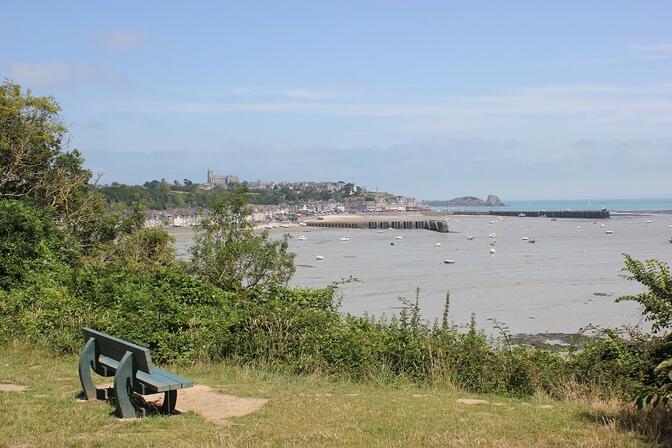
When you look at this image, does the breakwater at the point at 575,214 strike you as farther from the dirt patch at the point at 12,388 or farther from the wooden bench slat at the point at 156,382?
the wooden bench slat at the point at 156,382

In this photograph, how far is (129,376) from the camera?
6.59 m

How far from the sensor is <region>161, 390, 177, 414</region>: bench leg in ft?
21.9

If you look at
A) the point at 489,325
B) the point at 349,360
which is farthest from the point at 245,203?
the point at 349,360

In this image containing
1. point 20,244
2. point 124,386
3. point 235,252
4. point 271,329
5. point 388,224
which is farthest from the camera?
point 388,224

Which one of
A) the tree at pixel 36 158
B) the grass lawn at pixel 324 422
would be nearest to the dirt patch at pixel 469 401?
the grass lawn at pixel 324 422

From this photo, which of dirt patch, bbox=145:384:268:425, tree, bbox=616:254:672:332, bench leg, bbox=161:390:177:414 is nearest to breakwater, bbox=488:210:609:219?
tree, bbox=616:254:672:332

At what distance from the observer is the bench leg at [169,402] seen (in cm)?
666

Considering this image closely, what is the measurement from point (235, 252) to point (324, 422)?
11063mm

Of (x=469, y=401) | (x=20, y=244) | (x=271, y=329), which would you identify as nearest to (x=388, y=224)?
(x=20, y=244)

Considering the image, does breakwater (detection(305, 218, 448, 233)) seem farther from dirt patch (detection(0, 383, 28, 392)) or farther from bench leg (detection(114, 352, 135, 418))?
bench leg (detection(114, 352, 135, 418))

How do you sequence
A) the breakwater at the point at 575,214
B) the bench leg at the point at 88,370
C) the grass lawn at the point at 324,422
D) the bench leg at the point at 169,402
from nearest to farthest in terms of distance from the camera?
the grass lawn at the point at 324,422 → the bench leg at the point at 169,402 → the bench leg at the point at 88,370 → the breakwater at the point at 575,214

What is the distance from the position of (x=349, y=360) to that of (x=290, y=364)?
2.41 feet

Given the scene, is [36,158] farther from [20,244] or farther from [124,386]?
[124,386]

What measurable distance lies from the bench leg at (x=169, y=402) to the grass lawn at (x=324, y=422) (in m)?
0.20
